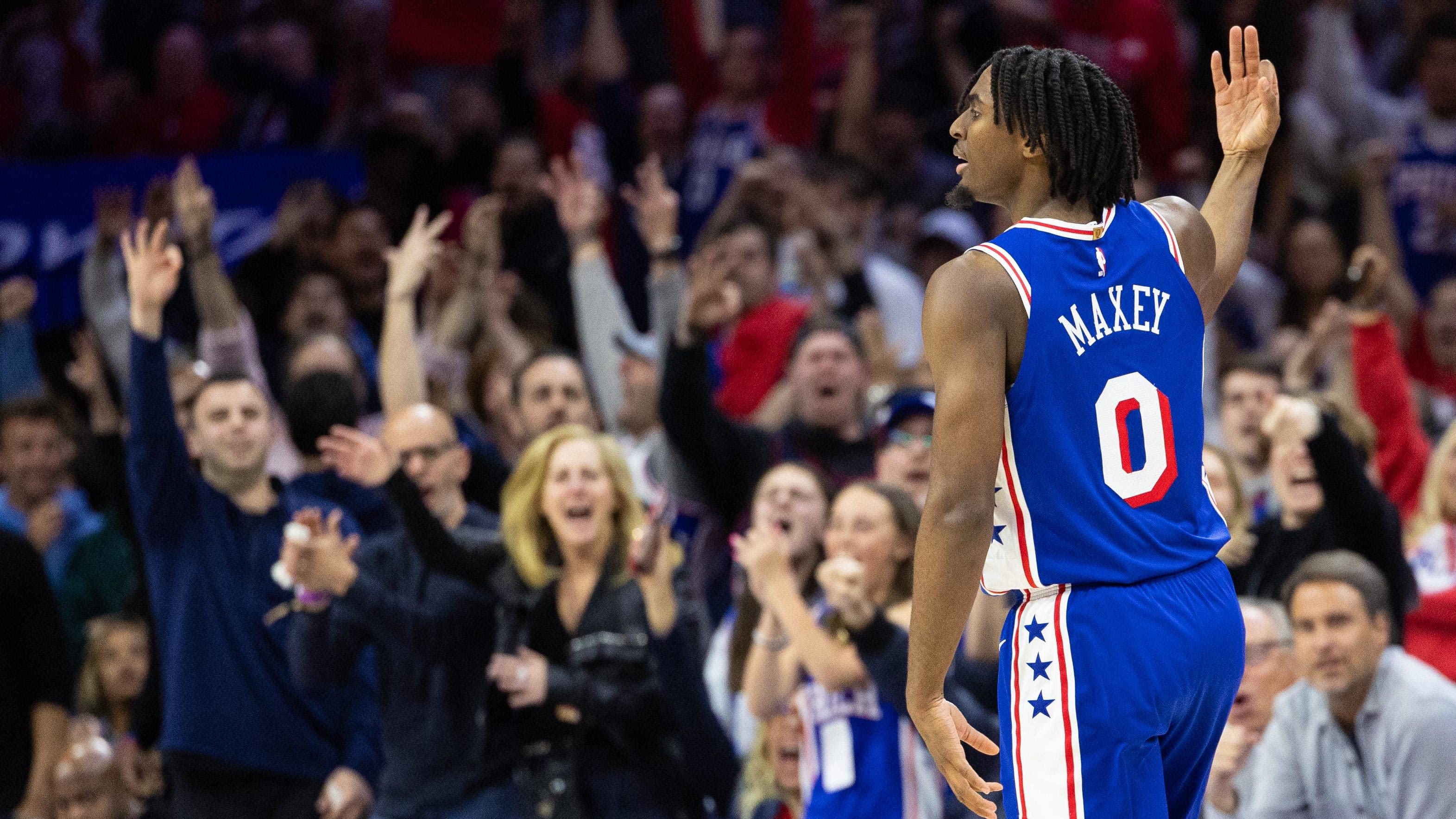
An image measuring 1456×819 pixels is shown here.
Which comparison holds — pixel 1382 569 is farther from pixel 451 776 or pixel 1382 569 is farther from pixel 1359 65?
pixel 1359 65

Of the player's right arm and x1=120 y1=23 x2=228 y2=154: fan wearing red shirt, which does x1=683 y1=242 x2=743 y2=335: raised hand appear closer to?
the player's right arm

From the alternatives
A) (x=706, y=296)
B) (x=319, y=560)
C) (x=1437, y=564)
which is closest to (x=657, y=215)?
(x=706, y=296)

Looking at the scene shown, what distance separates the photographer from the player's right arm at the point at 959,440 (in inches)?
121

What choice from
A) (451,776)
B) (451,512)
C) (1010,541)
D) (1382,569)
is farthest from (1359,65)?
(1010,541)

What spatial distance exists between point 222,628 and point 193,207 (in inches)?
84.6

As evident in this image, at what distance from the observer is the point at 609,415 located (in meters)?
7.87

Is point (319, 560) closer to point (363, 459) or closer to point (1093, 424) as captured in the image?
point (363, 459)

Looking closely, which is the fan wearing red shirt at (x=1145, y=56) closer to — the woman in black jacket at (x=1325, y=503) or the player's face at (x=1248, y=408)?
the player's face at (x=1248, y=408)

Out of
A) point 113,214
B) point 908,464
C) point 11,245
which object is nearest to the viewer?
point 908,464

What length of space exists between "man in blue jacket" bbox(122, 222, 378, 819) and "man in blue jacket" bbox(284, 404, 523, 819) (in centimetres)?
28

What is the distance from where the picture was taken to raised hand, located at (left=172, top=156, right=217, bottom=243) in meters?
7.29

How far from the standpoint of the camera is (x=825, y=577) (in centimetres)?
487

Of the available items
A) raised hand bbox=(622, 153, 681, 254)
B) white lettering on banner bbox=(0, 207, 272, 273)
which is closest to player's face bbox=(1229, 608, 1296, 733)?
raised hand bbox=(622, 153, 681, 254)

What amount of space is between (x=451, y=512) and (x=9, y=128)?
5.07 metres
